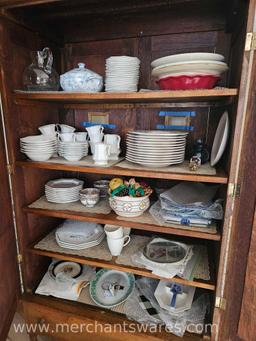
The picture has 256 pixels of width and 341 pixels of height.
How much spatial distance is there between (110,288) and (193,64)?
1.17 metres

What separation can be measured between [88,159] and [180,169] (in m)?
0.47

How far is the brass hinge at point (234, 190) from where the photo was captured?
2.56 feet

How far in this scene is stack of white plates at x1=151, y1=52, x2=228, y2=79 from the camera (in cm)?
76

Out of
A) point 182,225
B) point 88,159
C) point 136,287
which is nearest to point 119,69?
point 88,159

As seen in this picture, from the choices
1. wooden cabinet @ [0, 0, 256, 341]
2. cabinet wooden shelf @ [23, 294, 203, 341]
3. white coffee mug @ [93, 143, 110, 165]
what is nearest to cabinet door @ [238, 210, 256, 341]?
wooden cabinet @ [0, 0, 256, 341]

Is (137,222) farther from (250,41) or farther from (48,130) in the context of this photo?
(250,41)

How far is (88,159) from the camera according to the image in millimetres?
1121

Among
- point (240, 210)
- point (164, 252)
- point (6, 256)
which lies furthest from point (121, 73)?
point (6, 256)

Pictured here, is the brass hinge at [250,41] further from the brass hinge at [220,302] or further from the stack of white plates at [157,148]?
the brass hinge at [220,302]

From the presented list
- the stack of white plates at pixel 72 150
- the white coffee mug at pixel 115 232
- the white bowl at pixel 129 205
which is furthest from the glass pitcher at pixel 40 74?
the white coffee mug at pixel 115 232

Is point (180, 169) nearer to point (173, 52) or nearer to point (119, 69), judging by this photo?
point (119, 69)

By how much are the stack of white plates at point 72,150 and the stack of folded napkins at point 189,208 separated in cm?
44

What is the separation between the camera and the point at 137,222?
3.22 ft

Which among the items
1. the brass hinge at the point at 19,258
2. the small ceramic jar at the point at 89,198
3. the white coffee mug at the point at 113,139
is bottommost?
the brass hinge at the point at 19,258
